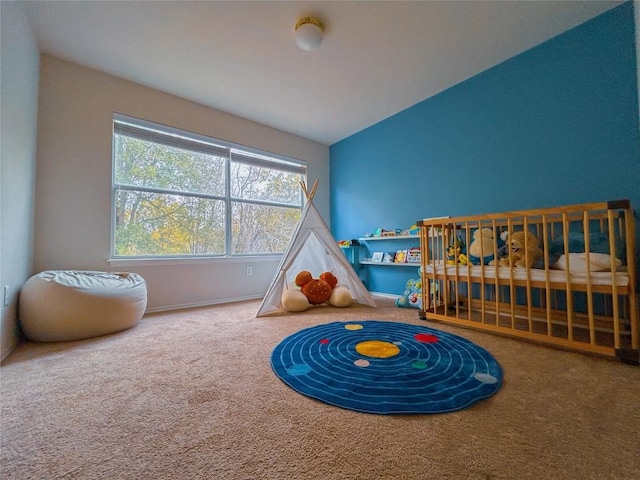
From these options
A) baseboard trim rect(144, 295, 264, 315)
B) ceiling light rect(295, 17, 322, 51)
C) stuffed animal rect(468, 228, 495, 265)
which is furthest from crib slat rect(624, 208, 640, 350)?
baseboard trim rect(144, 295, 264, 315)

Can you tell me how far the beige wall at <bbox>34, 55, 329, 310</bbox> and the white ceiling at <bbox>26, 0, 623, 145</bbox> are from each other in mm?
167

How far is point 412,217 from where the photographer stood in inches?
124

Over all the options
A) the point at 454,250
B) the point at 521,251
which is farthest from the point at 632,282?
the point at 454,250

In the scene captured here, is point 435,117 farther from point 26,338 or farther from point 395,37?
point 26,338

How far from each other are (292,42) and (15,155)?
7.10 ft

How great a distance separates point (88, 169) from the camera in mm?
2418

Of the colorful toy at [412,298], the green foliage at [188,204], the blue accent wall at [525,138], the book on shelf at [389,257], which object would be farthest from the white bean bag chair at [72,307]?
the blue accent wall at [525,138]

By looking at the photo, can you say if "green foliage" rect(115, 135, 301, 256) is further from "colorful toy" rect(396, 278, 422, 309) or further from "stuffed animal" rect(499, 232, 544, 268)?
"stuffed animal" rect(499, 232, 544, 268)

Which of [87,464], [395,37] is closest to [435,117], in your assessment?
[395,37]

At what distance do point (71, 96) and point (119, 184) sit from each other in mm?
842

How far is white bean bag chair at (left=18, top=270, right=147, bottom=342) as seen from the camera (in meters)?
1.78

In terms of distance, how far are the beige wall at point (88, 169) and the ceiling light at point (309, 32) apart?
1665 millimetres

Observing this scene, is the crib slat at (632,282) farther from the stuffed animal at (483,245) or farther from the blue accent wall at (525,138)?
the stuffed animal at (483,245)

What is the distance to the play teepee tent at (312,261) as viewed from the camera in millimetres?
2648
